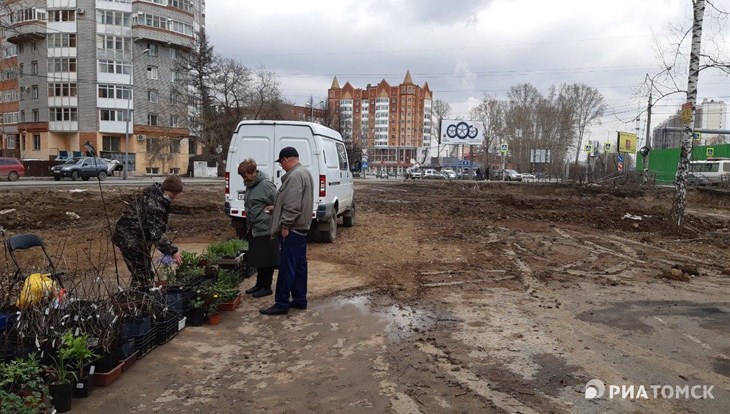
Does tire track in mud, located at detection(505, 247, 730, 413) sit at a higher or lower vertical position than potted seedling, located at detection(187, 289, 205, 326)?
lower

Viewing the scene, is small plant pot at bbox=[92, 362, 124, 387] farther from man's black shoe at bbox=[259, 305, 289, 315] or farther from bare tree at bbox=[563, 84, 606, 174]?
bare tree at bbox=[563, 84, 606, 174]

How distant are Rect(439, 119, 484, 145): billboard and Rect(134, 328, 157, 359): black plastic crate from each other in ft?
143

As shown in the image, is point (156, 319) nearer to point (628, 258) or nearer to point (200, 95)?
point (628, 258)

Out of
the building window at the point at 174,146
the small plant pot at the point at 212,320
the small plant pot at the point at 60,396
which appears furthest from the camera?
the building window at the point at 174,146

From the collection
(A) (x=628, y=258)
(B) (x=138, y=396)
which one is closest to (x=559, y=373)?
(B) (x=138, y=396)

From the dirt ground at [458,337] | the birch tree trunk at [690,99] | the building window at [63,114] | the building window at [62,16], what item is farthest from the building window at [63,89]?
the birch tree trunk at [690,99]

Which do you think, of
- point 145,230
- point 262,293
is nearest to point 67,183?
point 262,293

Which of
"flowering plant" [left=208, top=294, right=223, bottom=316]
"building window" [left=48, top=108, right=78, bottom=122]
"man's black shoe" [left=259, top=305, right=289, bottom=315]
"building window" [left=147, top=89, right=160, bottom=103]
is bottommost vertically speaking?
"man's black shoe" [left=259, top=305, right=289, bottom=315]

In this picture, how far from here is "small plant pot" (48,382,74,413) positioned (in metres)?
3.66

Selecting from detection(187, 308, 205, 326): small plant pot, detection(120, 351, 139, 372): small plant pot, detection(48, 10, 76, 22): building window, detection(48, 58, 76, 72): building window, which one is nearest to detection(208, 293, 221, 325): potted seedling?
detection(187, 308, 205, 326): small plant pot

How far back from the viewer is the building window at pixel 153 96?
62.6m

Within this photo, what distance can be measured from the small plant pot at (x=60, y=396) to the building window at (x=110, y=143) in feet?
204

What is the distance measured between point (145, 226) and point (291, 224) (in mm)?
1522

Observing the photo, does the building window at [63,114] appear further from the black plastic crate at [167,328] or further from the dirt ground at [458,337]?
the black plastic crate at [167,328]
